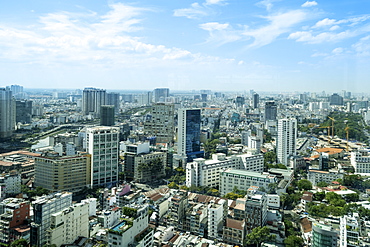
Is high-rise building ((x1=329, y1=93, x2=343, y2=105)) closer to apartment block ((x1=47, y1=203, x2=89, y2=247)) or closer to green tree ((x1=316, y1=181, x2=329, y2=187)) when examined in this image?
green tree ((x1=316, y1=181, x2=329, y2=187))

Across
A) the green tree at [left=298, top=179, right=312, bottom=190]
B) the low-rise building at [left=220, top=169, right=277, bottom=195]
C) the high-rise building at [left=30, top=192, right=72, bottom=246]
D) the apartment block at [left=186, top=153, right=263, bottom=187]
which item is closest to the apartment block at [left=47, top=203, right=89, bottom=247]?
the high-rise building at [left=30, top=192, right=72, bottom=246]

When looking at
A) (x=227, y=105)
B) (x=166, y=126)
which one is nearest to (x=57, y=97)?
(x=227, y=105)

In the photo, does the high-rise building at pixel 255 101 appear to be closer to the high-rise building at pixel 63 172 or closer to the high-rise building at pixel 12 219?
the high-rise building at pixel 63 172

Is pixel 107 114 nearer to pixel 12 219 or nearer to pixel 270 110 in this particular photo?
pixel 270 110

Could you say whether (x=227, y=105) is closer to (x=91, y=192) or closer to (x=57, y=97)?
(x=57, y=97)

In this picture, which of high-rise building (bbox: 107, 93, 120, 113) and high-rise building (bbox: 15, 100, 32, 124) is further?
high-rise building (bbox: 107, 93, 120, 113)

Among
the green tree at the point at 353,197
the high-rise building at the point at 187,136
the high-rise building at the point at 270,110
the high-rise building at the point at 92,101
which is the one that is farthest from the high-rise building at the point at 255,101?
the green tree at the point at 353,197
